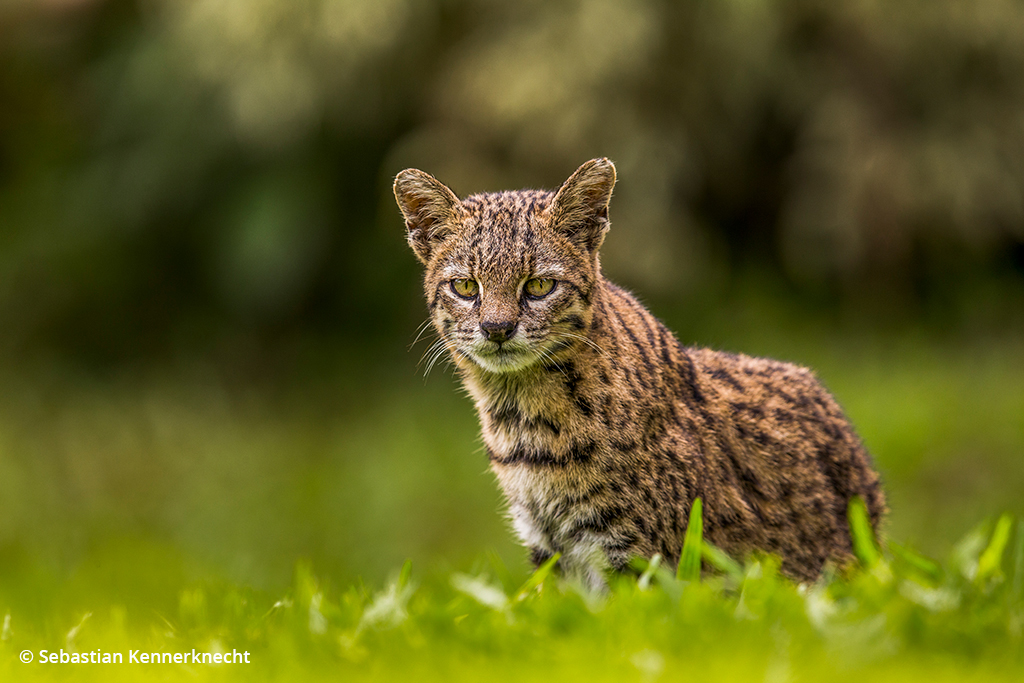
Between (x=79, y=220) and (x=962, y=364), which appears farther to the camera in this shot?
(x=79, y=220)

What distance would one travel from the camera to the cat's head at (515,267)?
13.6ft

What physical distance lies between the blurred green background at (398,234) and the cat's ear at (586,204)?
3.59 m

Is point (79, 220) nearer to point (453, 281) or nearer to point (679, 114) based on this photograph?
point (679, 114)

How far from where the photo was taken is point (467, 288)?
4355mm

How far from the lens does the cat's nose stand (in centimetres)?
408

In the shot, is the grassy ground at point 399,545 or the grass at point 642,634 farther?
the grassy ground at point 399,545

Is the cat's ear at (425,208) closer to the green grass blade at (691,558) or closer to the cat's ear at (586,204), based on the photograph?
the cat's ear at (586,204)

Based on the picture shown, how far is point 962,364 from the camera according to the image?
9.27 metres

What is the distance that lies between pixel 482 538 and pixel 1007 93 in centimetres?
587

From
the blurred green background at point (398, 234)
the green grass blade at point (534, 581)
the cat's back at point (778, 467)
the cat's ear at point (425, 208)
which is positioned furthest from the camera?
the blurred green background at point (398, 234)

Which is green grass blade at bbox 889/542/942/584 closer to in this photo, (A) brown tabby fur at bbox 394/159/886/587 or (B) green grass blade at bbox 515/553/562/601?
(A) brown tabby fur at bbox 394/159/886/587

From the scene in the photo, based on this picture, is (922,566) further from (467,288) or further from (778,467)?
(467,288)

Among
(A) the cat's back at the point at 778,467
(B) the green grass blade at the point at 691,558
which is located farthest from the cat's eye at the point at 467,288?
(B) the green grass blade at the point at 691,558

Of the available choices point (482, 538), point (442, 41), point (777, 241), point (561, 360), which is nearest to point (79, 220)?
point (442, 41)
